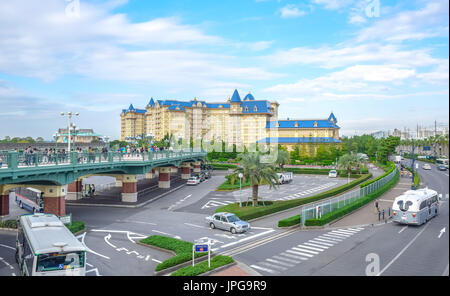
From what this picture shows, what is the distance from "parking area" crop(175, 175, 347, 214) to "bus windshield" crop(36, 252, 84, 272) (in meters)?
21.5

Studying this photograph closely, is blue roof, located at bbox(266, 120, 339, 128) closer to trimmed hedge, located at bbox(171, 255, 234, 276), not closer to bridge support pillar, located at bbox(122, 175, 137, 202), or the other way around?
bridge support pillar, located at bbox(122, 175, 137, 202)

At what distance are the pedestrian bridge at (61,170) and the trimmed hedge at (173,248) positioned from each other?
31.6 ft

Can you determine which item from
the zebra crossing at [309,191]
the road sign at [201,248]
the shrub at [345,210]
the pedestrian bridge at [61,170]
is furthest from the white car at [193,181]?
the road sign at [201,248]

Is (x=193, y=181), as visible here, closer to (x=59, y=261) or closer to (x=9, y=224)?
(x=9, y=224)

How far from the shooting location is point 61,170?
28125mm

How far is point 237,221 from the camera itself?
1098 inches

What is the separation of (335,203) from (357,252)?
12.1 m

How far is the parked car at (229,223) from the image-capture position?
27078mm

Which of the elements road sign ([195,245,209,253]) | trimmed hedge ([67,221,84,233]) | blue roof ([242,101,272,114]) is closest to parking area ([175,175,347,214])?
trimmed hedge ([67,221,84,233])

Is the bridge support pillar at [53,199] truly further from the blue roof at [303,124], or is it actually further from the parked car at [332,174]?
the blue roof at [303,124]

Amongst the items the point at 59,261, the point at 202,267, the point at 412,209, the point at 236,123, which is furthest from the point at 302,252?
the point at 236,123
